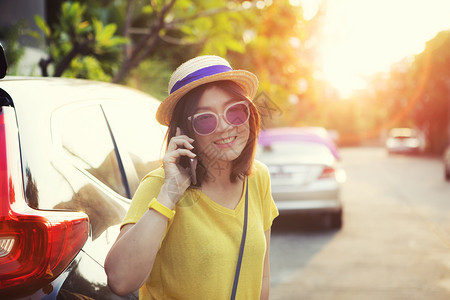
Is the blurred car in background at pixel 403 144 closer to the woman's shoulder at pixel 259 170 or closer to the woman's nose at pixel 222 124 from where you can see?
the woman's shoulder at pixel 259 170

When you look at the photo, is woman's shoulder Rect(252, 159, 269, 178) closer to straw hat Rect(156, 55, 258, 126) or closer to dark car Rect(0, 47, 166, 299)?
straw hat Rect(156, 55, 258, 126)

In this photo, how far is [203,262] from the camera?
6.23 ft

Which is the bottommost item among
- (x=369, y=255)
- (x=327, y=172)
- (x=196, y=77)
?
(x=369, y=255)

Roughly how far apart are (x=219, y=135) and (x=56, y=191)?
632mm

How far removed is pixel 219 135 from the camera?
6.81 ft

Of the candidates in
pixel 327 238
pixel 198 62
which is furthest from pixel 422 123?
pixel 198 62

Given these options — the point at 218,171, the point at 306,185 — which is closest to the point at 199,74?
the point at 218,171

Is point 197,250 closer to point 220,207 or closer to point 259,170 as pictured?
point 220,207

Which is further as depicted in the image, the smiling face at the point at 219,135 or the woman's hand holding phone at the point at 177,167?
the smiling face at the point at 219,135

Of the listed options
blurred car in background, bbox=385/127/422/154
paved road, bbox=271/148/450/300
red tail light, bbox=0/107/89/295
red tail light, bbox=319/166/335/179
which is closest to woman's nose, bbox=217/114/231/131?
red tail light, bbox=0/107/89/295

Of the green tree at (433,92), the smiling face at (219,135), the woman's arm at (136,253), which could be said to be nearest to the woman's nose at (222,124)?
the smiling face at (219,135)

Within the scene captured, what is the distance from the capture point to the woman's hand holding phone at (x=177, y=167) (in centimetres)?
183

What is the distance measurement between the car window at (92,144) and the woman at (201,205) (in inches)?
13.4

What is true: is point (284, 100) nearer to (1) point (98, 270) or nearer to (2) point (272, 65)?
(2) point (272, 65)
